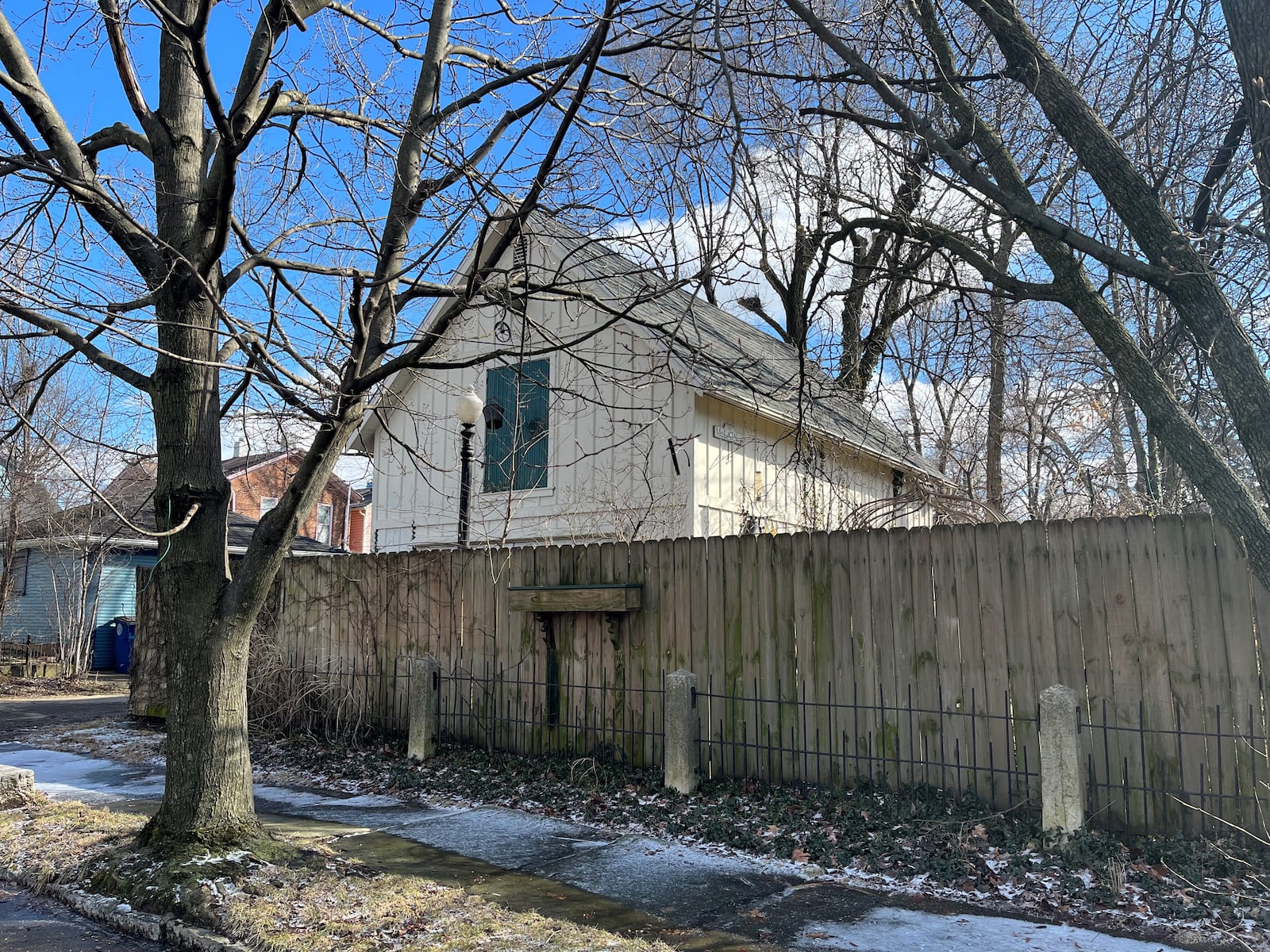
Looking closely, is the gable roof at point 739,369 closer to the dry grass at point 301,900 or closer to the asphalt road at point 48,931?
the dry grass at point 301,900

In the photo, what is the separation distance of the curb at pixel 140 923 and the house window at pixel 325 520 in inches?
1291

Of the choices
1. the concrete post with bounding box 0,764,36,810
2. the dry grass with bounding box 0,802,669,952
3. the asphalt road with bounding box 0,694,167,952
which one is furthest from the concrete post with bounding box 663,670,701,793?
the concrete post with bounding box 0,764,36,810

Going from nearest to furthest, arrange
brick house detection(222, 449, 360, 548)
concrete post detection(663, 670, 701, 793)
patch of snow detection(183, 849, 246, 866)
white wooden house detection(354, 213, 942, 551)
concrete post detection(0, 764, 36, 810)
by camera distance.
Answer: patch of snow detection(183, 849, 246, 866) → concrete post detection(0, 764, 36, 810) → concrete post detection(663, 670, 701, 793) → white wooden house detection(354, 213, 942, 551) → brick house detection(222, 449, 360, 548)

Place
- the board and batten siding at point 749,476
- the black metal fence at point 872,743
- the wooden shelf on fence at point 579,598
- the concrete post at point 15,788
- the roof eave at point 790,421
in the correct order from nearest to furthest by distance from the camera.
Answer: the black metal fence at point 872,743 < the concrete post at point 15,788 < the wooden shelf on fence at point 579,598 < the roof eave at point 790,421 < the board and batten siding at point 749,476

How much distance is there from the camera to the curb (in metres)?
4.59

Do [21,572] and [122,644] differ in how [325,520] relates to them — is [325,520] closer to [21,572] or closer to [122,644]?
[21,572]

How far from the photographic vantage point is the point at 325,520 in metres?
38.0

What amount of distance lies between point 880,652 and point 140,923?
4986 millimetres

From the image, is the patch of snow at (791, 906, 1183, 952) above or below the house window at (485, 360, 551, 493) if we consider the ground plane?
below

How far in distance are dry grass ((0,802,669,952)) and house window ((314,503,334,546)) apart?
107 ft

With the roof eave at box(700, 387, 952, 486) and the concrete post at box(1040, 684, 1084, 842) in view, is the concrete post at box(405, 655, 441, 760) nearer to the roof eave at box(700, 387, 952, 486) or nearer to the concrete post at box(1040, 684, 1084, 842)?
the roof eave at box(700, 387, 952, 486)

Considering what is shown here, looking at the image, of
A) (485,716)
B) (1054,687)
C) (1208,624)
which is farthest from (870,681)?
(485,716)

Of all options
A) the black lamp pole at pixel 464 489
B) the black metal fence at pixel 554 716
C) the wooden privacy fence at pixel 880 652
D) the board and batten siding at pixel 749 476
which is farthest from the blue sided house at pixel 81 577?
the wooden privacy fence at pixel 880 652

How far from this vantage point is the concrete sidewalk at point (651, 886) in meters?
4.61
